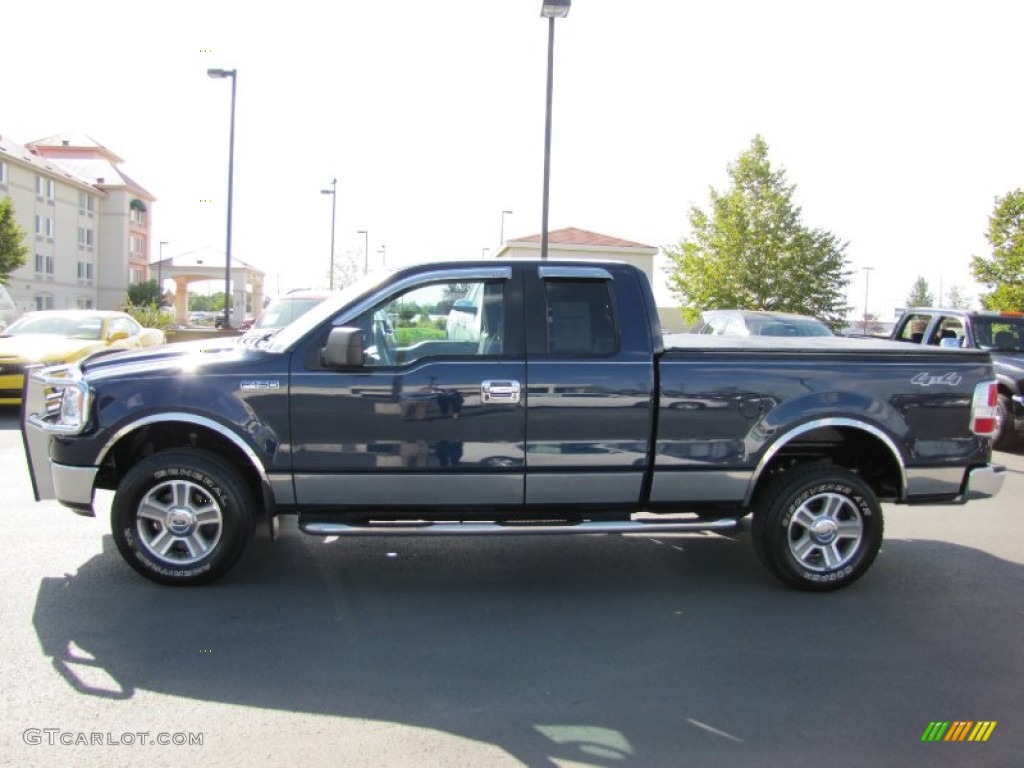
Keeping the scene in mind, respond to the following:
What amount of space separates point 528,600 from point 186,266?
89.5 m

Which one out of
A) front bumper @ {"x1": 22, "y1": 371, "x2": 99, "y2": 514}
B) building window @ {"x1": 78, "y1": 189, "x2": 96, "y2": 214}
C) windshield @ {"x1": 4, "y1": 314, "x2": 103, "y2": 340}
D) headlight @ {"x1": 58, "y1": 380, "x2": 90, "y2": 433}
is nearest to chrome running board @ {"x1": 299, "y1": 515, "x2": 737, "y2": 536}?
front bumper @ {"x1": 22, "y1": 371, "x2": 99, "y2": 514}

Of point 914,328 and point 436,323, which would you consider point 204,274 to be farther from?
point 436,323

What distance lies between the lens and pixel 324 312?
5.32 m

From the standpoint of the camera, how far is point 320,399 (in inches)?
199

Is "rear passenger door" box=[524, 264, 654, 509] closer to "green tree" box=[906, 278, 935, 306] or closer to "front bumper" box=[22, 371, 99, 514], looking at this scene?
"front bumper" box=[22, 371, 99, 514]

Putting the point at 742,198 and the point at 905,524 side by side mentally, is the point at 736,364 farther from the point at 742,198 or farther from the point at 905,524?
the point at 742,198

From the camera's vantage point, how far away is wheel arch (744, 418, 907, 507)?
208 inches

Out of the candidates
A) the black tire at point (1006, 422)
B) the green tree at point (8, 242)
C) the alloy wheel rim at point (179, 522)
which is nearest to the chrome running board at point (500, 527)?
the alloy wheel rim at point (179, 522)

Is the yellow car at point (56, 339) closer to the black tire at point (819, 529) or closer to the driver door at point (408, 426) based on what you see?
the driver door at point (408, 426)

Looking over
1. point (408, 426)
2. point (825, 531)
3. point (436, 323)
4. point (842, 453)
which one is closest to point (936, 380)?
point (842, 453)

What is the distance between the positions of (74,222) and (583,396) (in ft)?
243

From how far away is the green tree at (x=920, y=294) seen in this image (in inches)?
4030

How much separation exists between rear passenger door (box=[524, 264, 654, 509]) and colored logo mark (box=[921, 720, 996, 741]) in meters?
2.07

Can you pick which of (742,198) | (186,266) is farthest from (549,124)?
(186,266)
